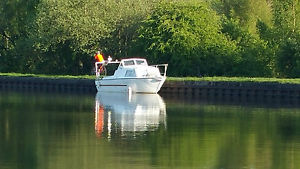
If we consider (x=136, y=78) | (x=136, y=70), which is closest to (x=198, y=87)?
(x=136, y=78)

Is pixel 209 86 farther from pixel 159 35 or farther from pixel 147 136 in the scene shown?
pixel 147 136

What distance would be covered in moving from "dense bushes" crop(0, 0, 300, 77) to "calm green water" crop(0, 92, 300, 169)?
16.8m

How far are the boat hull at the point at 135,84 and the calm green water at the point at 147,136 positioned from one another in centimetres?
1023

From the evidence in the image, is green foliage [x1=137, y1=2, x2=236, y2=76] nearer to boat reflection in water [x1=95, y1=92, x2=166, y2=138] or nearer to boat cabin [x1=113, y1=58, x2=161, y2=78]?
boat cabin [x1=113, y1=58, x2=161, y2=78]

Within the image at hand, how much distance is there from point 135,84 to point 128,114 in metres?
19.0

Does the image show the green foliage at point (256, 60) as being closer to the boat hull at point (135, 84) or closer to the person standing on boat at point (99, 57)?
the boat hull at point (135, 84)

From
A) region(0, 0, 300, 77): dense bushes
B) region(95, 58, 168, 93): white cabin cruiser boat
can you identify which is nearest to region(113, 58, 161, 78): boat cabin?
region(95, 58, 168, 93): white cabin cruiser boat

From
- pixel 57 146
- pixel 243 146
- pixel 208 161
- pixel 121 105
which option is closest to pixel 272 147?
pixel 243 146

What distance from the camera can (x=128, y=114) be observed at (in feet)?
144

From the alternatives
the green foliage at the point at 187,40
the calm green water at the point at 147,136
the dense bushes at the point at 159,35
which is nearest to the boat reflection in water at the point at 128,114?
the calm green water at the point at 147,136

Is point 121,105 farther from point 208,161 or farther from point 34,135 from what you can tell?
point 208,161

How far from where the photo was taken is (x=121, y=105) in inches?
2012

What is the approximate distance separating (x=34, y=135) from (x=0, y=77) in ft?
147

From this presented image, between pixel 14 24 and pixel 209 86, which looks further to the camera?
pixel 14 24
